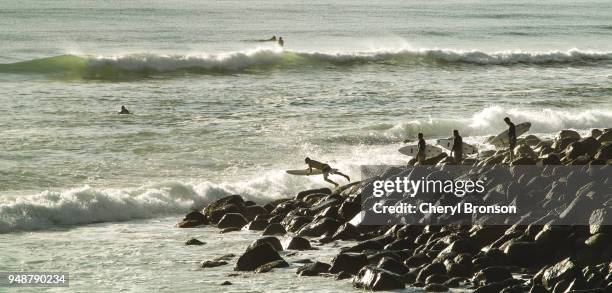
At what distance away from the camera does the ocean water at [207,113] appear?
17.7 metres

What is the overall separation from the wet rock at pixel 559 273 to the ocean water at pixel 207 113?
8.83 ft

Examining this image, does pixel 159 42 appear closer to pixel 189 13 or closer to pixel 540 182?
pixel 189 13

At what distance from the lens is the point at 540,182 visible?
16219 millimetres

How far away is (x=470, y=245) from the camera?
14.1m

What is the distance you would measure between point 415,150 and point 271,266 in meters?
11.2

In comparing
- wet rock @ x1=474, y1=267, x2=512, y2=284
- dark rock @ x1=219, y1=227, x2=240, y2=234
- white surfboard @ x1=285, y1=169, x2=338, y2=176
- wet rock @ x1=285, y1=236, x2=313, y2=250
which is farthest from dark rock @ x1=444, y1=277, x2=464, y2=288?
white surfboard @ x1=285, y1=169, x2=338, y2=176

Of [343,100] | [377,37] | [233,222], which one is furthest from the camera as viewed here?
[377,37]

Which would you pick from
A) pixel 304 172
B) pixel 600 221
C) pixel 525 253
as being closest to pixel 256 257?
pixel 525 253

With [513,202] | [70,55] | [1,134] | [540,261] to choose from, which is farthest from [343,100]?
[540,261]

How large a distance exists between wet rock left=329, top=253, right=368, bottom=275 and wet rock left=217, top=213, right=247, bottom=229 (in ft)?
14.3

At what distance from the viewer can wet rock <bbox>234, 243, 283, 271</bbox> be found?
14.6 metres

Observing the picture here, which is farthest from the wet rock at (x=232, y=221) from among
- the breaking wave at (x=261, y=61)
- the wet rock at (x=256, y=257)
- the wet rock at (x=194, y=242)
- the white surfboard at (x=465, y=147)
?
the breaking wave at (x=261, y=61)

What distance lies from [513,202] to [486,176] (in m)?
1.44

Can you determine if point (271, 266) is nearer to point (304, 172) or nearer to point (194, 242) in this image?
point (194, 242)
